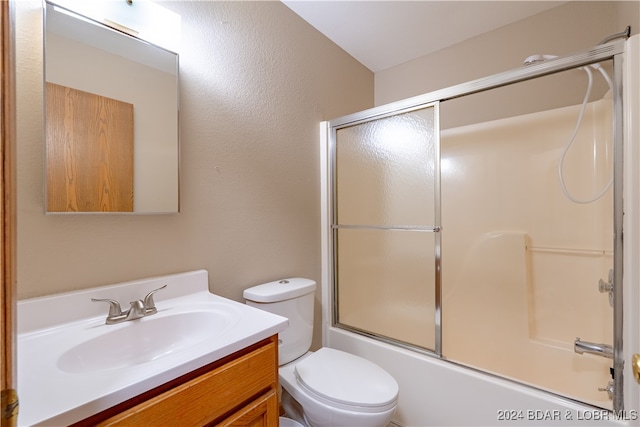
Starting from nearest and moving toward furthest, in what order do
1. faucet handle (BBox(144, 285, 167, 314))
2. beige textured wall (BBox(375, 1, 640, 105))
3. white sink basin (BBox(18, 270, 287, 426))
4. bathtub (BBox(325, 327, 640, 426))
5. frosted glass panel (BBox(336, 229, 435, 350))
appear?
white sink basin (BBox(18, 270, 287, 426))
faucet handle (BBox(144, 285, 167, 314))
bathtub (BBox(325, 327, 640, 426))
beige textured wall (BBox(375, 1, 640, 105))
frosted glass panel (BBox(336, 229, 435, 350))

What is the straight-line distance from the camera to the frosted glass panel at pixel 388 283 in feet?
5.48

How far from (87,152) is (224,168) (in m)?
0.52

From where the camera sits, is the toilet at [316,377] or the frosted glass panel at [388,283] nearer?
the toilet at [316,377]

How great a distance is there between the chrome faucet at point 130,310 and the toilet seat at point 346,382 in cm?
71

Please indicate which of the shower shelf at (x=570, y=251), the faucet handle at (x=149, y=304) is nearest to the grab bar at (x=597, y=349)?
the shower shelf at (x=570, y=251)

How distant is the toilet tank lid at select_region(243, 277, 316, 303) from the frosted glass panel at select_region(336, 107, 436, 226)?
0.58 metres

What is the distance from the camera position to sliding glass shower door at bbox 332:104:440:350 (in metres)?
1.61

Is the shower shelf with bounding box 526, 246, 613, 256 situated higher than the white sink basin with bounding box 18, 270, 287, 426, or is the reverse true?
the shower shelf with bounding box 526, 246, 613, 256

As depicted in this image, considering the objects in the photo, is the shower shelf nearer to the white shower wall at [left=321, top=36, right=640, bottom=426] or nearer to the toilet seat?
the white shower wall at [left=321, top=36, right=640, bottom=426]

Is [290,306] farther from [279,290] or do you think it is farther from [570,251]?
[570,251]

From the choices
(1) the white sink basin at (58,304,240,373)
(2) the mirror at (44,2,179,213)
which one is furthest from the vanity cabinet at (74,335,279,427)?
(2) the mirror at (44,2,179,213)

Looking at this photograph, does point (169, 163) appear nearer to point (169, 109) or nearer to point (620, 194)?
point (169, 109)

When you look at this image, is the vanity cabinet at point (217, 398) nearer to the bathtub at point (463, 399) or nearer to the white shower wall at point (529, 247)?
the bathtub at point (463, 399)

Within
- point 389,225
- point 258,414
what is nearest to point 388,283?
point 389,225
